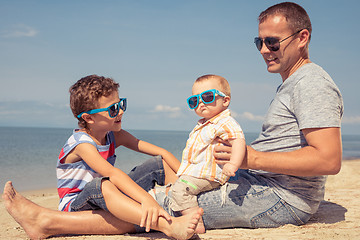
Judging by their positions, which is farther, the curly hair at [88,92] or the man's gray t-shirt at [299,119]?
the curly hair at [88,92]

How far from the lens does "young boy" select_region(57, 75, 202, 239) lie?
9.46 feet

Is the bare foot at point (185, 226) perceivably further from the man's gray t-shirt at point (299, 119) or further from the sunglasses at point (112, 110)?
the sunglasses at point (112, 110)

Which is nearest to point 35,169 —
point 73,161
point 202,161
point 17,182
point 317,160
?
point 17,182

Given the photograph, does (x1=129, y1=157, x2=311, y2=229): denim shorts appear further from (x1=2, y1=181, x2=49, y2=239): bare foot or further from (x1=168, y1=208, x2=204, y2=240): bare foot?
(x1=2, y1=181, x2=49, y2=239): bare foot

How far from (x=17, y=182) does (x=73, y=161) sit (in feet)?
22.8

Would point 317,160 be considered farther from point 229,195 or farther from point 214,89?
point 214,89

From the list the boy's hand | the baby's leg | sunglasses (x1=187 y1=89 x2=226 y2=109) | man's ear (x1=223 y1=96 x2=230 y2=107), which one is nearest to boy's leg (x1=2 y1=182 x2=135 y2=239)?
the baby's leg

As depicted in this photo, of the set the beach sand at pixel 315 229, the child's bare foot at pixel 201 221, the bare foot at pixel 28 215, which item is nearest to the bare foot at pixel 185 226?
the child's bare foot at pixel 201 221

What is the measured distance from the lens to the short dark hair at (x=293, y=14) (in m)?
3.09

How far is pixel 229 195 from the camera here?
10.2ft

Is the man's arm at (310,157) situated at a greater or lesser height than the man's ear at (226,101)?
lesser

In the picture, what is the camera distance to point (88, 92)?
144 inches

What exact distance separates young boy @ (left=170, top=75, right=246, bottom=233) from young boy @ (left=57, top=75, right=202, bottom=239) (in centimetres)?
26

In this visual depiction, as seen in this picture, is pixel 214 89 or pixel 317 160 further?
pixel 214 89
